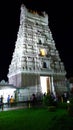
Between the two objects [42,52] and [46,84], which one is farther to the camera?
[46,84]

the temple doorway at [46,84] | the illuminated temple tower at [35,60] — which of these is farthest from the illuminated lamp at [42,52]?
the temple doorway at [46,84]

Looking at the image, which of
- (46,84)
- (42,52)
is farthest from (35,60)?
(46,84)

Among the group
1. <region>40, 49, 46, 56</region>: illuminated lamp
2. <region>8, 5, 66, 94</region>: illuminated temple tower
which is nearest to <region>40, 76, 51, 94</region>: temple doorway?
<region>8, 5, 66, 94</region>: illuminated temple tower

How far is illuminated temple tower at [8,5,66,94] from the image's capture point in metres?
33.7

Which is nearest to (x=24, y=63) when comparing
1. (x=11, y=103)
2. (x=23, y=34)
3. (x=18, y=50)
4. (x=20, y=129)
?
(x=18, y=50)

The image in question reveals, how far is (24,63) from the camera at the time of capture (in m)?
33.9

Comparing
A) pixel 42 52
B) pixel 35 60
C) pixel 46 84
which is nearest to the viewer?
pixel 35 60

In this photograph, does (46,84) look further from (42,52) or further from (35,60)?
(42,52)

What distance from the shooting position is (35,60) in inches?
1400

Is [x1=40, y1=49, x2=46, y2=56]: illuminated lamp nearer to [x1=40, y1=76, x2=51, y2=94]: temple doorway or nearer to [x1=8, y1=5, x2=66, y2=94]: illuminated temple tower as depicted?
[x1=8, y1=5, x2=66, y2=94]: illuminated temple tower

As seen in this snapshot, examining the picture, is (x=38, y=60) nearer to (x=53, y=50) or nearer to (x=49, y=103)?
(x=53, y=50)

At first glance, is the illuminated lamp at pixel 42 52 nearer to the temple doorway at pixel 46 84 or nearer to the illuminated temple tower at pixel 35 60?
the illuminated temple tower at pixel 35 60

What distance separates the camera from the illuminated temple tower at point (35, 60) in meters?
33.7

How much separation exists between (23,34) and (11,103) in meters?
15.3
